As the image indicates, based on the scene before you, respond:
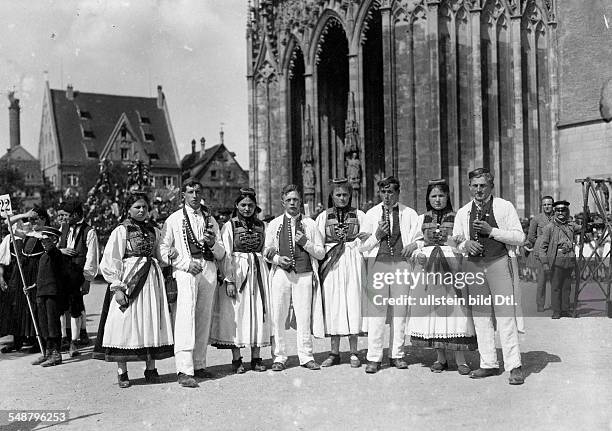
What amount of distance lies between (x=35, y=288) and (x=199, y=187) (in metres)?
2.93

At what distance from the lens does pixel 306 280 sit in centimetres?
779

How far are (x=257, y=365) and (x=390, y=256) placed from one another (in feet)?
5.90

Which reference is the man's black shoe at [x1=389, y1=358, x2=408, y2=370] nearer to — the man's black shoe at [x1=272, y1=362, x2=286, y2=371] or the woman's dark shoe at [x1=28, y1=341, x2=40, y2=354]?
the man's black shoe at [x1=272, y1=362, x2=286, y2=371]

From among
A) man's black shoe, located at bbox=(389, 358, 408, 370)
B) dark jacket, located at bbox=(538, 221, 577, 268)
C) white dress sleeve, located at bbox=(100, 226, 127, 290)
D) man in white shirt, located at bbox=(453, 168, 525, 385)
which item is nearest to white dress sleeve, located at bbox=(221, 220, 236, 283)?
white dress sleeve, located at bbox=(100, 226, 127, 290)

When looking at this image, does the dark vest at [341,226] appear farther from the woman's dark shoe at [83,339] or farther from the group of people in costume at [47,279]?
the woman's dark shoe at [83,339]

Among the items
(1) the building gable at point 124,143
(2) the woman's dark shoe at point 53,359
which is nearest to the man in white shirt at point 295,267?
(2) the woman's dark shoe at point 53,359

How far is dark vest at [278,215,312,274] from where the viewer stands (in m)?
7.75

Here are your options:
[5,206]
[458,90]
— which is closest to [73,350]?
[5,206]

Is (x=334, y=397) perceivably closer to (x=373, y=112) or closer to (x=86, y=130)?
(x=373, y=112)

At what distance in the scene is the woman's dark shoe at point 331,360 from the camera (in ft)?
24.9

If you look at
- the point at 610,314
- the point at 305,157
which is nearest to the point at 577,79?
the point at 305,157

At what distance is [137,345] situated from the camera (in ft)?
22.6

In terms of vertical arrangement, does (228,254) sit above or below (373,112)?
below

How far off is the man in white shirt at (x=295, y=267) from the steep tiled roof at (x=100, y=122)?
6023cm
